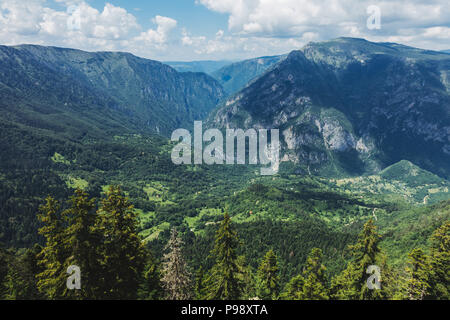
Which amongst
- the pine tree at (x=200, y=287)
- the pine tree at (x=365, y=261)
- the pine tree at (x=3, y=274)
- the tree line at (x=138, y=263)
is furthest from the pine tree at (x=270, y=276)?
the pine tree at (x=3, y=274)

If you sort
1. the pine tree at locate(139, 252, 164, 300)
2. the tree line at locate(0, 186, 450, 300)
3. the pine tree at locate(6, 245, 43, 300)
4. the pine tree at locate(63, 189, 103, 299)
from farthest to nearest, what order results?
the pine tree at locate(6, 245, 43, 300)
the pine tree at locate(139, 252, 164, 300)
the tree line at locate(0, 186, 450, 300)
the pine tree at locate(63, 189, 103, 299)

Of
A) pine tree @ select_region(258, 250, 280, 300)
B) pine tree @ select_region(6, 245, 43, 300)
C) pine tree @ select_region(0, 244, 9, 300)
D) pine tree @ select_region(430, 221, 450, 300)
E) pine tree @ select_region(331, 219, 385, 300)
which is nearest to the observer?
pine tree @ select_region(331, 219, 385, 300)

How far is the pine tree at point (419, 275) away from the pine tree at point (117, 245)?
130 feet

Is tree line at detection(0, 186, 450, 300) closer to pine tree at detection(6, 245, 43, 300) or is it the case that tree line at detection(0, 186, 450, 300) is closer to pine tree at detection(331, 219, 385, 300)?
pine tree at detection(331, 219, 385, 300)

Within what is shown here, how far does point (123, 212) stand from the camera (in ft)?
120

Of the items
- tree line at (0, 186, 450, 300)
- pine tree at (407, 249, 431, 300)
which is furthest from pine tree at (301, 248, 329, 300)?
pine tree at (407, 249, 431, 300)

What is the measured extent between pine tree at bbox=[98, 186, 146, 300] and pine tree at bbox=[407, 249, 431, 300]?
39609mm

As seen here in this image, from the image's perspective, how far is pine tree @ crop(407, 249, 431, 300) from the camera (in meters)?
39.9

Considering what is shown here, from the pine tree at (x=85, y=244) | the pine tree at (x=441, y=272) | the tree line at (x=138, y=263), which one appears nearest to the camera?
the pine tree at (x=85, y=244)

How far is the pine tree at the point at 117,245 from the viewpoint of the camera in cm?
3575

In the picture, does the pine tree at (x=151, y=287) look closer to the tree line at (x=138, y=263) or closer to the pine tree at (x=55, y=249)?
the tree line at (x=138, y=263)

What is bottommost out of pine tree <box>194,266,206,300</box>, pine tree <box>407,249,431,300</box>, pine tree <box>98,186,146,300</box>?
pine tree <box>194,266,206,300</box>

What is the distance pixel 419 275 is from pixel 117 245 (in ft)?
A: 141
